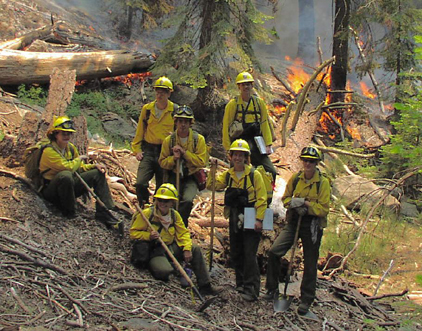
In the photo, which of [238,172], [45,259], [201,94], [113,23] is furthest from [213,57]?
[113,23]

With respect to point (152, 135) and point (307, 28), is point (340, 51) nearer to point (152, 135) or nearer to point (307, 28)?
point (152, 135)

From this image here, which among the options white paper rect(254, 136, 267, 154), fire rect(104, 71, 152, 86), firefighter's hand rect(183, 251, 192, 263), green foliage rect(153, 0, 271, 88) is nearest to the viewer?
firefighter's hand rect(183, 251, 192, 263)

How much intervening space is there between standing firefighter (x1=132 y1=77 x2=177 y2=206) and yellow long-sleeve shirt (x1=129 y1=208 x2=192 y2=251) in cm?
122

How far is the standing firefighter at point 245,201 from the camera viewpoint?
6.82m

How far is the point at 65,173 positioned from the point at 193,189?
79.1 inches

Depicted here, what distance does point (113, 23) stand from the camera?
2720cm

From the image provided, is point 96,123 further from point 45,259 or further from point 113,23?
point 113,23

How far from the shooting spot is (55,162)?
743 cm

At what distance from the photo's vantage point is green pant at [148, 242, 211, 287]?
668 centimetres

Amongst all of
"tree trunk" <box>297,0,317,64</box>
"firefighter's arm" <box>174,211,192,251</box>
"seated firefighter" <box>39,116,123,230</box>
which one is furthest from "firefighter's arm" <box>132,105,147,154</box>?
"tree trunk" <box>297,0,317,64</box>

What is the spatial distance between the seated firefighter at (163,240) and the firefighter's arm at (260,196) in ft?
3.42

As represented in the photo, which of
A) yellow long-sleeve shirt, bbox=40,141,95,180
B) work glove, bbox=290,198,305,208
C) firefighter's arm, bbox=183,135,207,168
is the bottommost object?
work glove, bbox=290,198,305,208

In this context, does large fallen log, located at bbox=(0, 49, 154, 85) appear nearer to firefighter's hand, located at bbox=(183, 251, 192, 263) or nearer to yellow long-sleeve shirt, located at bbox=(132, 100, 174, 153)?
yellow long-sleeve shirt, located at bbox=(132, 100, 174, 153)

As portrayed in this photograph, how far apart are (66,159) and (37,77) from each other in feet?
26.6
